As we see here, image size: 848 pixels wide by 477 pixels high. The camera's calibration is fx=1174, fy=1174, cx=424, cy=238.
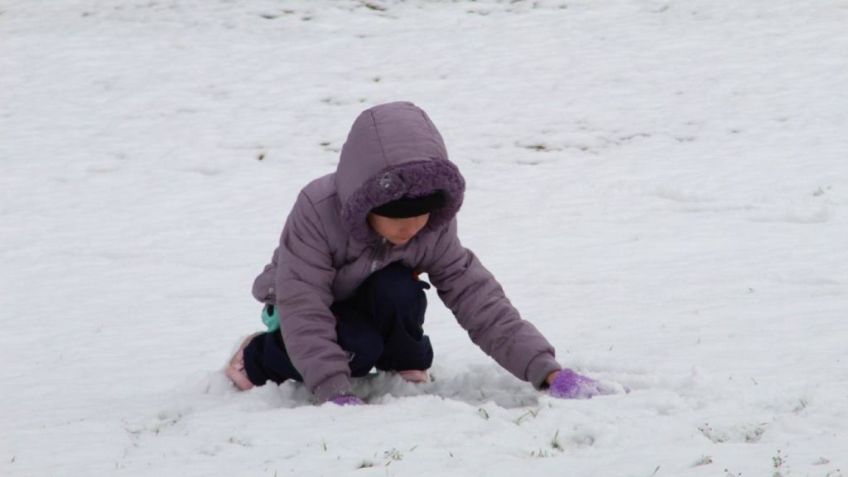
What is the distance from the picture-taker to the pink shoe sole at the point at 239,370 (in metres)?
4.62

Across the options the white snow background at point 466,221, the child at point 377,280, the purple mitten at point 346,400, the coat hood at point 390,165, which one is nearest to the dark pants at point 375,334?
the child at point 377,280

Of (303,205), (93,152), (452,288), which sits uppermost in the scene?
(303,205)

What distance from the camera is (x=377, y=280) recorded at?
14.3 feet

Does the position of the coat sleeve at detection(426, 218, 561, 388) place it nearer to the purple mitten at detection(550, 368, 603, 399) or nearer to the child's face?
the purple mitten at detection(550, 368, 603, 399)

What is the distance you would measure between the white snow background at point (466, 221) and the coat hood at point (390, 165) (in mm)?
724

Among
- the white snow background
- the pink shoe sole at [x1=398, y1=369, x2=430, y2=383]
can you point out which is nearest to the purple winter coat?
the white snow background

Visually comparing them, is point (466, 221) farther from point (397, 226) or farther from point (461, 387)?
point (397, 226)

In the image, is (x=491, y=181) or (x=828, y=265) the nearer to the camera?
(x=828, y=265)

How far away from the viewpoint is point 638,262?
23.0ft

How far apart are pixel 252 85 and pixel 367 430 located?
8.76 m

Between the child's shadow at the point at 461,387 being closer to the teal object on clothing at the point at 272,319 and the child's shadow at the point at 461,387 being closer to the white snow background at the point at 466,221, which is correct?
the white snow background at the point at 466,221

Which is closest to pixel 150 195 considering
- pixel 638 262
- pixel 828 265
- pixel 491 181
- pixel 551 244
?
pixel 491 181

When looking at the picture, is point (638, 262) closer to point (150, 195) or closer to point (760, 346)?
point (760, 346)

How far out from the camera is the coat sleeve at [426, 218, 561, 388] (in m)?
4.23
